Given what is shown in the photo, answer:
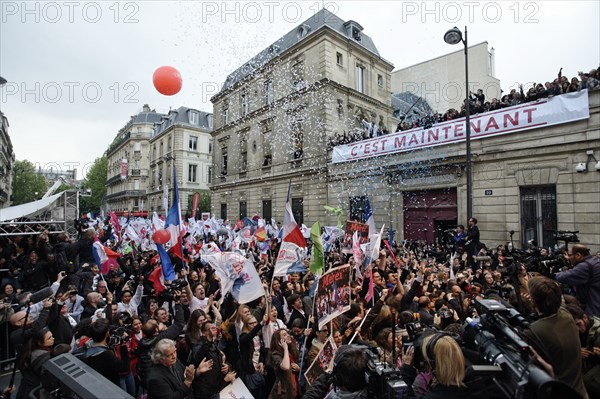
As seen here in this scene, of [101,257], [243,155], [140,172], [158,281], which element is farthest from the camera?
[140,172]

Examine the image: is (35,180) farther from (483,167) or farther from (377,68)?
(483,167)

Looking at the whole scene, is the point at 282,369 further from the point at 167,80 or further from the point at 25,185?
the point at 25,185

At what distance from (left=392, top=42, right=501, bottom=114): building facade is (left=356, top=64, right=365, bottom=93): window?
762 cm

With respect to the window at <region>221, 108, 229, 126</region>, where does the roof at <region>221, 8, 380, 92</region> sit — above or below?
above

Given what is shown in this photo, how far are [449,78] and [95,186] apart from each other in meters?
76.4

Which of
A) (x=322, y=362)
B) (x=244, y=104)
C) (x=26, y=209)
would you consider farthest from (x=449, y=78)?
(x=322, y=362)

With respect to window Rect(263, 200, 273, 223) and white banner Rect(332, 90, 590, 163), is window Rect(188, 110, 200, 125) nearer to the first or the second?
window Rect(263, 200, 273, 223)

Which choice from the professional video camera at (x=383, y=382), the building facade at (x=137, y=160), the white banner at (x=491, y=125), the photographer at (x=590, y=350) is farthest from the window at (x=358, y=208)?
the building facade at (x=137, y=160)

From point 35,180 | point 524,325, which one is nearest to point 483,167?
point 524,325

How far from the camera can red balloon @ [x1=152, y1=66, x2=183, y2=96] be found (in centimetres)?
710

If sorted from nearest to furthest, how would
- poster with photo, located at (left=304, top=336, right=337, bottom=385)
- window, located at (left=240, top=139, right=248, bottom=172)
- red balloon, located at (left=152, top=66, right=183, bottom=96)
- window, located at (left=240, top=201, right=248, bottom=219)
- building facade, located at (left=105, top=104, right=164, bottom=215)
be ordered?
poster with photo, located at (left=304, top=336, right=337, bottom=385) → red balloon, located at (left=152, top=66, right=183, bottom=96) → window, located at (left=240, top=201, right=248, bottom=219) → window, located at (left=240, top=139, right=248, bottom=172) → building facade, located at (left=105, top=104, right=164, bottom=215)

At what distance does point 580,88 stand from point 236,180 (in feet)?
75.3

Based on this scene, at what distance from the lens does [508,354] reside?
1819 mm

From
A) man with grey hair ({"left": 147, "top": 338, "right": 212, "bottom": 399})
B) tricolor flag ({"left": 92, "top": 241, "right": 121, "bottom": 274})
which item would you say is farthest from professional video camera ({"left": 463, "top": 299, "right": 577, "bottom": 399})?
tricolor flag ({"left": 92, "top": 241, "right": 121, "bottom": 274})
